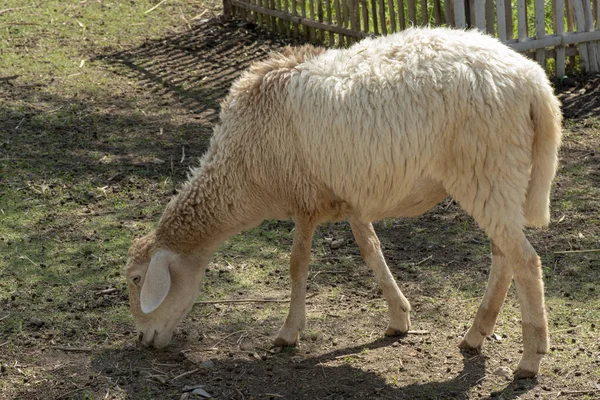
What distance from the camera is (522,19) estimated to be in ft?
27.1

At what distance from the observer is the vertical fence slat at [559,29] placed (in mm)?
8359

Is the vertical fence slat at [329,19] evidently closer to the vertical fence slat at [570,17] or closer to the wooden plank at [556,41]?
the wooden plank at [556,41]

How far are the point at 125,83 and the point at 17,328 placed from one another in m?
4.74

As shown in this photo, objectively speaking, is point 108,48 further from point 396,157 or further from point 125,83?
point 396,157

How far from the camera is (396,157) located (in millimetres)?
4266

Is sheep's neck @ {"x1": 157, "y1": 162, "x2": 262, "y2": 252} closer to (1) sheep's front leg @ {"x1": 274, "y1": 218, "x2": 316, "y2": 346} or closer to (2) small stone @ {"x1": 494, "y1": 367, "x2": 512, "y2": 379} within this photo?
(1) sheep's front leg @ {"x1": 274, "y1": 218, "x2": 316, "y2": 346}

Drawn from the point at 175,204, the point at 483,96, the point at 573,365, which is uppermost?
the point at 483,96

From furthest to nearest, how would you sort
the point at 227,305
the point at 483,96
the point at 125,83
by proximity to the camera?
the point at 125,83, the point at 227,305, the point at 483,96

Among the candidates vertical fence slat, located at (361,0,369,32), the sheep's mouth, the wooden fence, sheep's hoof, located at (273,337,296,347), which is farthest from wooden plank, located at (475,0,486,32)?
the sheep's mouth

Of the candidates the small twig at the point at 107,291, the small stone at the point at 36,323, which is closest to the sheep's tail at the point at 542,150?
the small twig at the point at 107,291

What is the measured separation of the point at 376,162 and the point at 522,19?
461 centimetres

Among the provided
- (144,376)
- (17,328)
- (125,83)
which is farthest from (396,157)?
(125,83)

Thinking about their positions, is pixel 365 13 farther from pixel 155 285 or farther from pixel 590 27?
pixel 155 285

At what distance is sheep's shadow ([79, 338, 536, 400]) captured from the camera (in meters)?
4.29
